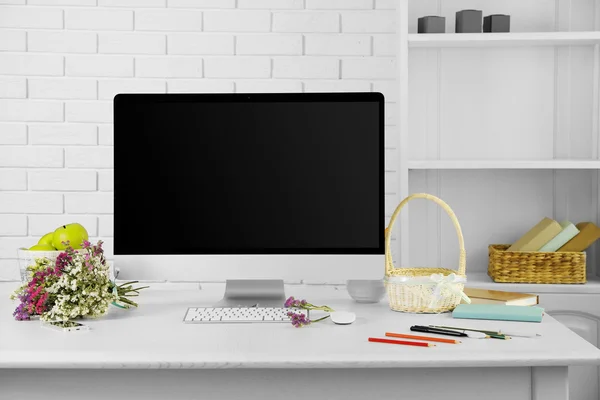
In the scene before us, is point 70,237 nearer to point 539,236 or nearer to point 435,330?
point 435,330

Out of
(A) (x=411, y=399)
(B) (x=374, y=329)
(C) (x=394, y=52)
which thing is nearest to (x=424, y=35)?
(C) (x=394, y=52)

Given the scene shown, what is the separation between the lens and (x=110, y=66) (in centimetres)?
254

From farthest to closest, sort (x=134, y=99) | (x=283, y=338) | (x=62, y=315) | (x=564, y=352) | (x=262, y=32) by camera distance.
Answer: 1. (x=262, y=32)
2. (x=134, y=99)
3. (x=62, y=315)
4. (x=283, y=338)
5. (x=564, y=352)

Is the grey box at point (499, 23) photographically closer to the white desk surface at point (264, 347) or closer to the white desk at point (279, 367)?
the white desk surface at point (264, 347)

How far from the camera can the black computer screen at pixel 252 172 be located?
5.70ft

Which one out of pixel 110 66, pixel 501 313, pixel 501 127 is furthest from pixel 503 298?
pixel 110 66

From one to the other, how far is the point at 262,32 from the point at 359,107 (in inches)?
36.9

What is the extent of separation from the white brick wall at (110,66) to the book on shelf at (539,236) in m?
0.74

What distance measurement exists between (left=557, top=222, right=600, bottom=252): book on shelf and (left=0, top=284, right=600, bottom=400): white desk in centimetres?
99

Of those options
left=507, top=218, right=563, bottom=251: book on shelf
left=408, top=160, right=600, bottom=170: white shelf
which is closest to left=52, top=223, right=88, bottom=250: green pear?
left=408, top=160, right=600, bottom=170: white shelf

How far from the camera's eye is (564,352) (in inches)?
51.4

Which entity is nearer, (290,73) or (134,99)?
(134,99)

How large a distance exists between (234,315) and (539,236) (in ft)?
4.14

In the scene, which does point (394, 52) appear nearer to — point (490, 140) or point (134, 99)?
point (490, 140)
